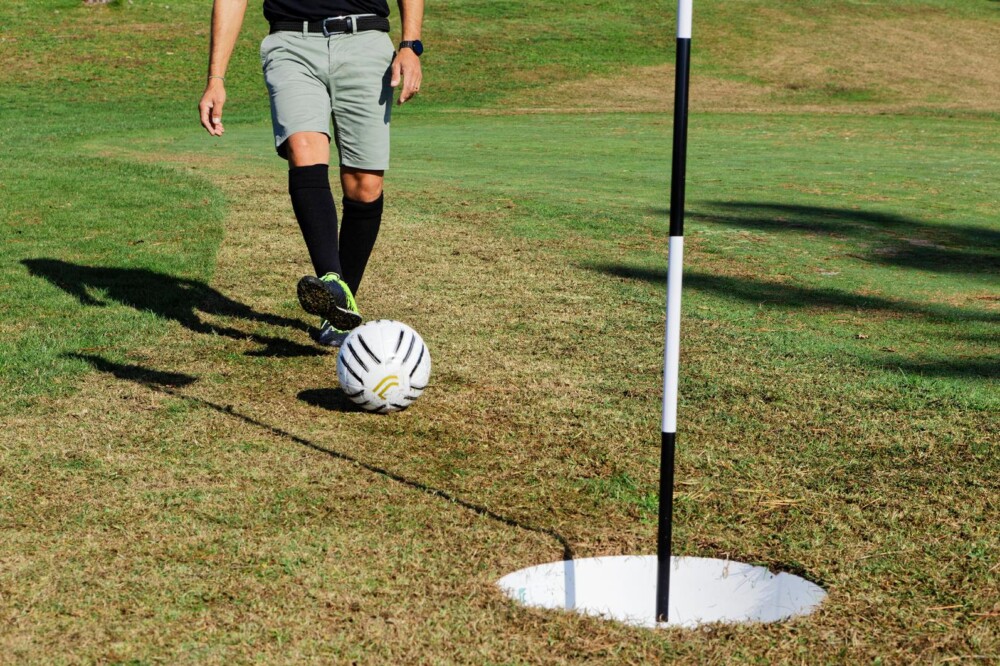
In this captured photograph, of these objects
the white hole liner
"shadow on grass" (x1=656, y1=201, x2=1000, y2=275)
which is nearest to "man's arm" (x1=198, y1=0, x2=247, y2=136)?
the white hole liner

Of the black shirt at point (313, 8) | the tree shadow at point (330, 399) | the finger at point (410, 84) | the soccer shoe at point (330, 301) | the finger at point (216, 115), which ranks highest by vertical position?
the black shirt at point (313, 8)

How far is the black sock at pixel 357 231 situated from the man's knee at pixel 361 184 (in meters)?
0.03

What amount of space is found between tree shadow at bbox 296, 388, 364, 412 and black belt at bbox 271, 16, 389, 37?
1.79 metres

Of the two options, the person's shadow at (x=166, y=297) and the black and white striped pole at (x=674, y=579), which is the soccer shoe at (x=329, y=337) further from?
the black and white striped pole at (x=674, y=579)

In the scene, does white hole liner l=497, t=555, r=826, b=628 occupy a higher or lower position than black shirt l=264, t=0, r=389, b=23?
lower

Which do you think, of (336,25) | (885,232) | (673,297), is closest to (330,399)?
(336,25)

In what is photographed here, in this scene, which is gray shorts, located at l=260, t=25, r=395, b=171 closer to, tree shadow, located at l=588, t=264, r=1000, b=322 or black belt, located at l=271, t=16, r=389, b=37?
black belt, located at l=271, t=16, r=389, b=37

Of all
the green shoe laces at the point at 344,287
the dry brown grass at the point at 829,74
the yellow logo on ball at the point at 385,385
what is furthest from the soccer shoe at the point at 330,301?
the dry brown grass at the point at 829,74

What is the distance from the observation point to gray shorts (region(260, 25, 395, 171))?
5570 mm

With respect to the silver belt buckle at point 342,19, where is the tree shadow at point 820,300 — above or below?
below

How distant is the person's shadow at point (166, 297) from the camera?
6.07 m

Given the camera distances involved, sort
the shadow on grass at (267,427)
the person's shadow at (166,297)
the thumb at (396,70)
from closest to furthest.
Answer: the shadow on grass at (267,427), the thumb at (396,70), the person's shadow at (166,297)

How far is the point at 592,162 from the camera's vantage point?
50.1ft

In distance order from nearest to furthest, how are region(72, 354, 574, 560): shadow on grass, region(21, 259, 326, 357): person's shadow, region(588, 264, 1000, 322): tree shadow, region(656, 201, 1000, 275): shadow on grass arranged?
region(72, 354, 574, 560): shadow on grass, region(21, 259, 326, 357): person's shadow, region(588, 264, 1000, 322): tree shadow, region(656, 201, 1000, 275): shadow on grass
